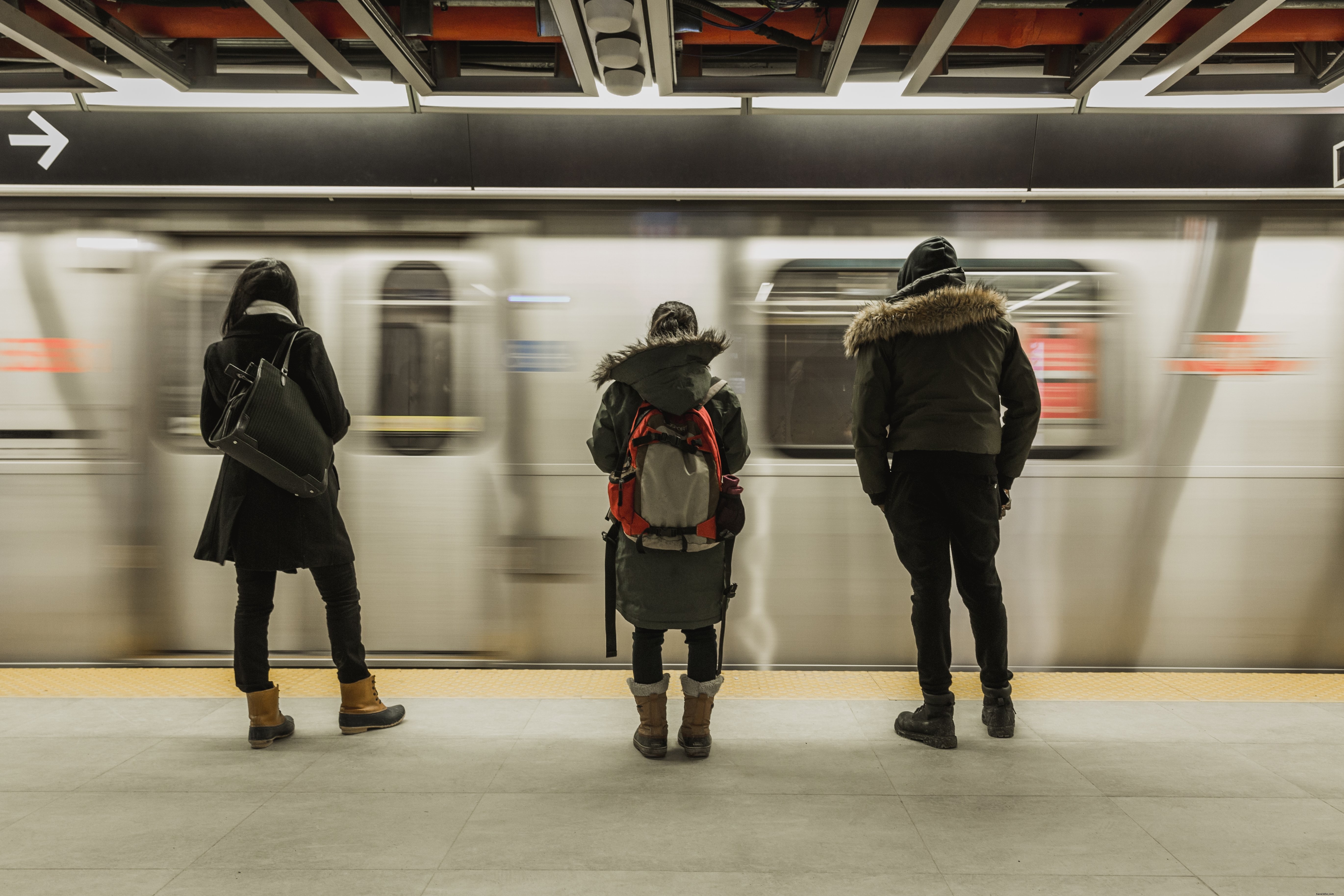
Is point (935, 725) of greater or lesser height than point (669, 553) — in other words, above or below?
below

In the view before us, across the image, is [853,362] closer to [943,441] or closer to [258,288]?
[943,441]

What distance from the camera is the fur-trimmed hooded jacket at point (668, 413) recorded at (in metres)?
2.52

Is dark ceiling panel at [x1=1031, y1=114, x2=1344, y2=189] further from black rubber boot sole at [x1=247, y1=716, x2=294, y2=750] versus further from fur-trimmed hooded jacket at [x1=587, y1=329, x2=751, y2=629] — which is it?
black rubber boot sole at [x1=247, y1=716, x2=294, y2=750]

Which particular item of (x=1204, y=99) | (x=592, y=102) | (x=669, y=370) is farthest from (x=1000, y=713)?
(x=592, y=102)

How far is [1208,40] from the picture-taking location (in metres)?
2.41

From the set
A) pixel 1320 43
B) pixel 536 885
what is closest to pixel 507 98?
pixel 536 885

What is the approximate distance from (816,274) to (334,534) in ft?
6.98

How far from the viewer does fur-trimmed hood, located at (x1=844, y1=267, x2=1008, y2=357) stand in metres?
2.69

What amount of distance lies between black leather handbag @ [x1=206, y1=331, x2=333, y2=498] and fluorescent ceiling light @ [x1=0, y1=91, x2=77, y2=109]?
1647 millimetres

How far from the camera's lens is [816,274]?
138 inches

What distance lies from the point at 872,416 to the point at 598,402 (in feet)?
3.98

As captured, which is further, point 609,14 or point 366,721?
point 366,721

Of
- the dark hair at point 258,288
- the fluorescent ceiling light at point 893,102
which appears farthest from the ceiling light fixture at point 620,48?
the dark hair at point 258,288

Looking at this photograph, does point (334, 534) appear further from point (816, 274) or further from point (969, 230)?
point (969, 230)
